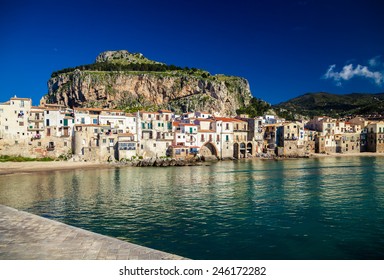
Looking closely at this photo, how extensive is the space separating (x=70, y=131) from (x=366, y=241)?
5509cm

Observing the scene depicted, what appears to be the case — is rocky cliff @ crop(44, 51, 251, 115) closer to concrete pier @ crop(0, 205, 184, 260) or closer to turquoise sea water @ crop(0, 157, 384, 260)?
turquoise sea water @ crop(0, 157, 384, 260)

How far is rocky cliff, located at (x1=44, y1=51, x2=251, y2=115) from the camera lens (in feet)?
378

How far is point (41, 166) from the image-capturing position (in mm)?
50219

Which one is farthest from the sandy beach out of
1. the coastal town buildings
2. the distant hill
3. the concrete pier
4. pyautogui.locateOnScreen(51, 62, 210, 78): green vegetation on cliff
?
the distant hill

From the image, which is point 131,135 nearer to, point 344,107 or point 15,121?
point 15,121

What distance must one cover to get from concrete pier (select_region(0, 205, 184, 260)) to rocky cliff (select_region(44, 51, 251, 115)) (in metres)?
101

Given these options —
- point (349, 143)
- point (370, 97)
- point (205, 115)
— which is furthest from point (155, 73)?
point (370, 97)

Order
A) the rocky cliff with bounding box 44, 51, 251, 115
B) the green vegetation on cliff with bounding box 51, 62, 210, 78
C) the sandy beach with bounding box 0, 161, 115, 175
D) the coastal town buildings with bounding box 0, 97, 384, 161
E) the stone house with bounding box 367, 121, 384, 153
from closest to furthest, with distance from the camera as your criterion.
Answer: the sandy beach with bounding box 0, 161, 115, 175, the coastal town buildings with bounding box 0, 97, 384, 161, the stone house with bounding box 367, 121, 384, 153, the rocky cliff with bounding box 44, 51, 251, 115, the green vegetation on cliff with bounding box 51, 62, 210, 78

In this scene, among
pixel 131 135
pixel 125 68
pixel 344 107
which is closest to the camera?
pixel 131 135

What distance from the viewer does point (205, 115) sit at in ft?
257

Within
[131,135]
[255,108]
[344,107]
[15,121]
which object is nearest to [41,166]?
[15,121]

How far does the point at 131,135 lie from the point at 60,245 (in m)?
49.9

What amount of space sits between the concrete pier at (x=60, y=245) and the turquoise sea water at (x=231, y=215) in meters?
2.93

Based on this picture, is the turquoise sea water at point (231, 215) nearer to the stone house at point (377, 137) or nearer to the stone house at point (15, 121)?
the stone house at point (15, 121)
